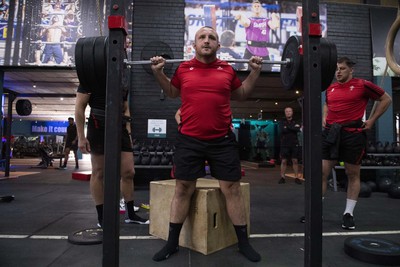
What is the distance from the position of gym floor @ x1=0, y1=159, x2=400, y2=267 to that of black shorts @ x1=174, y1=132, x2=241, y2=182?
417 mm

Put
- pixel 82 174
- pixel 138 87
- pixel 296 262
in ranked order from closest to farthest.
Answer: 1. pixel 296 262
2. pixel 138 87
3. pixel 82 174

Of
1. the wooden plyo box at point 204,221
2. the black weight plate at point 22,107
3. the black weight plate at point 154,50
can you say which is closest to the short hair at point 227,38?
the black weight plate at point 154,50

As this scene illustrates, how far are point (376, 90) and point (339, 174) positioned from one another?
2.70 m

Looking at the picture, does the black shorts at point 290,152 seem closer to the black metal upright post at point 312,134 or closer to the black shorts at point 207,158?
the black shorts at point 207,158

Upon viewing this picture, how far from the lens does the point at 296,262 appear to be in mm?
1392

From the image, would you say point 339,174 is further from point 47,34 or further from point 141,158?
point 47,34

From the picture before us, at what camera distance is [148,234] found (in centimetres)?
181

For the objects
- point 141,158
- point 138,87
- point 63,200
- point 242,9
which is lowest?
point 63,200

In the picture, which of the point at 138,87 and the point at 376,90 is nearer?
the point at 376,90

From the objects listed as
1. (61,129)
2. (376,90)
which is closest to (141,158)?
(376,90)

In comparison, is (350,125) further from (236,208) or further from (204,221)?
(204,221)

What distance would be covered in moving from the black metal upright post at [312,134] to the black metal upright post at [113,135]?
26.0 inches

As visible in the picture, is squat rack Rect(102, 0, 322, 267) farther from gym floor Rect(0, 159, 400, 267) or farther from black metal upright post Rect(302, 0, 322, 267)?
gym floor Rect(0, 159, 400, 267)

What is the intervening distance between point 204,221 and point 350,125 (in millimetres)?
1313
